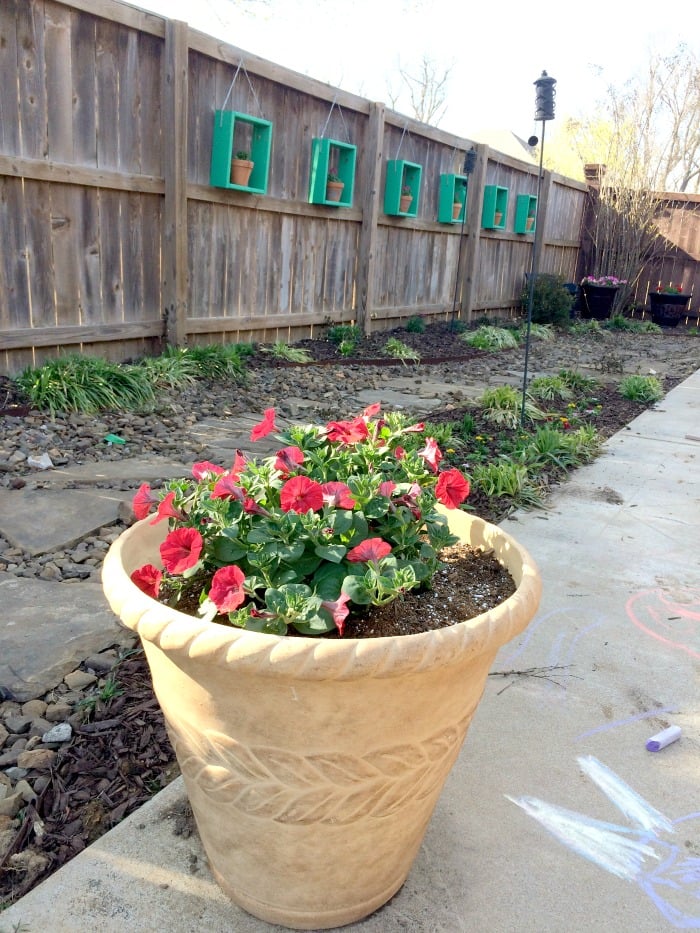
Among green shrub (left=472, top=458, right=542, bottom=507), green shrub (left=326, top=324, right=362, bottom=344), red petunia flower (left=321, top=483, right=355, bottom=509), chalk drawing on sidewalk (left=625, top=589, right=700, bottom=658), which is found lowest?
chalk drawing on sidewalk (left=625, top=589, right=700, bottom=658)

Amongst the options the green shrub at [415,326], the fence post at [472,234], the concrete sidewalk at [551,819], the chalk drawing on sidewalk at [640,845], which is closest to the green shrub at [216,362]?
the concrete sidewalk at [551,819]

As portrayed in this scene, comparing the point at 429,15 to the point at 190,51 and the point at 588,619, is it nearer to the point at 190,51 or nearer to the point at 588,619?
the point at 190,51

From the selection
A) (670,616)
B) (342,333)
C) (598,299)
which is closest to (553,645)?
(670,616)

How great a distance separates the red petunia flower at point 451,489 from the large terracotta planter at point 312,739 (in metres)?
0.20

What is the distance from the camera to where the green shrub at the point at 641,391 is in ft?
20.8

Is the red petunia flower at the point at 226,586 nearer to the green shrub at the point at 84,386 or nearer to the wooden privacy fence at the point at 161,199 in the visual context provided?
the green shrub at the point at 84,386

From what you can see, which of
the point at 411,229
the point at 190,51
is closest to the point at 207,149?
the point at 190,51

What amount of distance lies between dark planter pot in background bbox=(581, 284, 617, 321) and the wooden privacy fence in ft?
19.7

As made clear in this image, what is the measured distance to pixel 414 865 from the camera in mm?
1501

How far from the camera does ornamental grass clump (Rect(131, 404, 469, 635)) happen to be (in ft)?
3.85

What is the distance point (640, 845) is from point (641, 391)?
539cm

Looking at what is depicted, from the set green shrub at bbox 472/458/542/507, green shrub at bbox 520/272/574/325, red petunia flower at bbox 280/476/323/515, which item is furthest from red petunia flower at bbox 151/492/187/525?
green shrub at bbox 520/272/574/325

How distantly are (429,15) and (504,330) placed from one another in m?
10.6

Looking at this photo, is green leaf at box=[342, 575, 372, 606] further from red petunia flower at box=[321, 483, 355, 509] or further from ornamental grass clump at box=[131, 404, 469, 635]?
red petunia flower at box=[321, 483, 355, 509]
